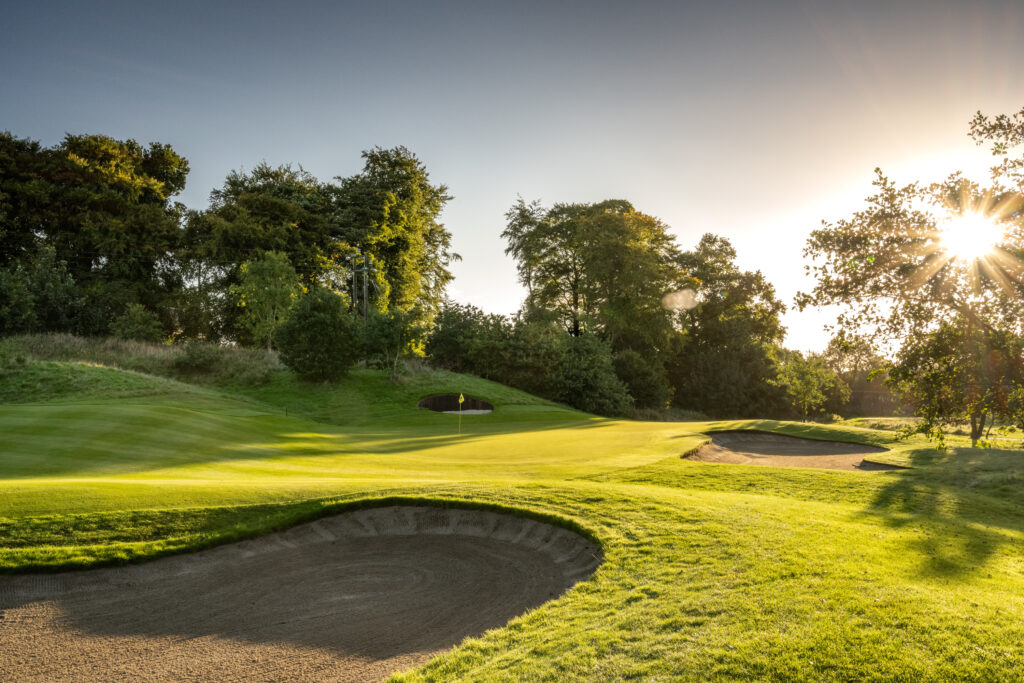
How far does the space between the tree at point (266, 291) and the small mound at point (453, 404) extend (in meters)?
14.5

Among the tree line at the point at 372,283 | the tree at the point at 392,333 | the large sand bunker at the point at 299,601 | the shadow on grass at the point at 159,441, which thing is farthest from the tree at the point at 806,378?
the large sand bunker at the point at 299,601

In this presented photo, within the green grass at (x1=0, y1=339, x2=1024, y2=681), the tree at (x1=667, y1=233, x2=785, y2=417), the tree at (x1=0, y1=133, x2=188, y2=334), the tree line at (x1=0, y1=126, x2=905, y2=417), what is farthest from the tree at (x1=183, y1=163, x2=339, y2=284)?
the tree at (x1=667, y1=233, x2=785, y2=417)

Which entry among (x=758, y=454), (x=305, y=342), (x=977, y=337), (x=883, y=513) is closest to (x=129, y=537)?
(x=883, y=513)

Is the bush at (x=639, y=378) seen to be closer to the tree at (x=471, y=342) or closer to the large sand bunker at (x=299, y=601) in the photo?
the tree at (x=471, y=342)

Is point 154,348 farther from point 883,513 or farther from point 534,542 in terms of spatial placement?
point 883,513

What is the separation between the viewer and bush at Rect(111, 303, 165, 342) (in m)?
43.8

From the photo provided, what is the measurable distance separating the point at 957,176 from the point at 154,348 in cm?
4715

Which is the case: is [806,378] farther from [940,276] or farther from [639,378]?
[940,276]

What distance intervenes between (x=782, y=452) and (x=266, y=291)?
126 ft

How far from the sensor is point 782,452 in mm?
19938

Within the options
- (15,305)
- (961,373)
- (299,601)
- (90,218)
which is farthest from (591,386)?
(90,218)

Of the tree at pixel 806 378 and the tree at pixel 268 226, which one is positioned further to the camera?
the tree at pixel 268 226

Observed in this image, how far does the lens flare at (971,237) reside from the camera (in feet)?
40.3

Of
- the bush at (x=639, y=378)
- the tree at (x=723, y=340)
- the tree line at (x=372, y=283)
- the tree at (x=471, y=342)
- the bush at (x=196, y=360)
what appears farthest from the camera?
the tree at (x=723, y=340)
